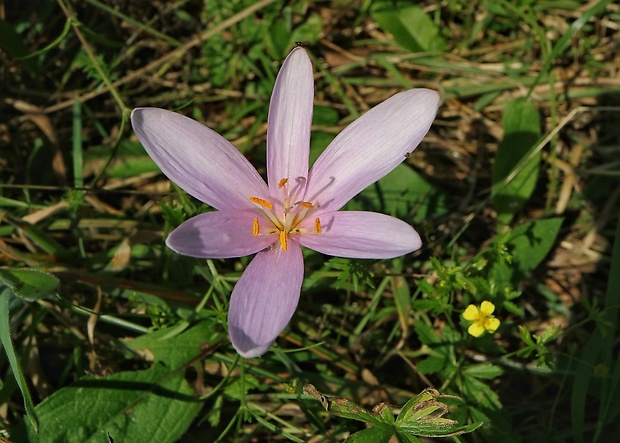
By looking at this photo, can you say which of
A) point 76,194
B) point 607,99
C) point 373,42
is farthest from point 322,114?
point 607,99

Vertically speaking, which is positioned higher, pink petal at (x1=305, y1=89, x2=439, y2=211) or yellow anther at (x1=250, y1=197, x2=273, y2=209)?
pink petal at (x1=305, y1=89, x2=439, y2=211)

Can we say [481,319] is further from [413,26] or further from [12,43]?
[12,43]

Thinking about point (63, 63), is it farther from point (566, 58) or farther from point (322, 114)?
point (566, 58)

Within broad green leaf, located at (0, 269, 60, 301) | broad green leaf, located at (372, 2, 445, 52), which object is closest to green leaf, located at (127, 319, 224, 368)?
broad green leaf, located at (0, 269, 60, 301)

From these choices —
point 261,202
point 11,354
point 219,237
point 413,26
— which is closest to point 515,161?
point 413,26

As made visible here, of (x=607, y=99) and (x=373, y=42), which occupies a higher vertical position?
(x=373, y=42)

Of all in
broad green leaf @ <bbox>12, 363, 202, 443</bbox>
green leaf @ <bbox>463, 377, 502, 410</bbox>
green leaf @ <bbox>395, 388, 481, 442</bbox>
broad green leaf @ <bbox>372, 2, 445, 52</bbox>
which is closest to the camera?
green leaf @ <bbox>395, 388, 481, 442</bbox>

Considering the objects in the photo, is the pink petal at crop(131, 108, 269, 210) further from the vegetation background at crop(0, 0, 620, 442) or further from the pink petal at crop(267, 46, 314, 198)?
the vegetation background at crop(0, 0, 620, 442)
